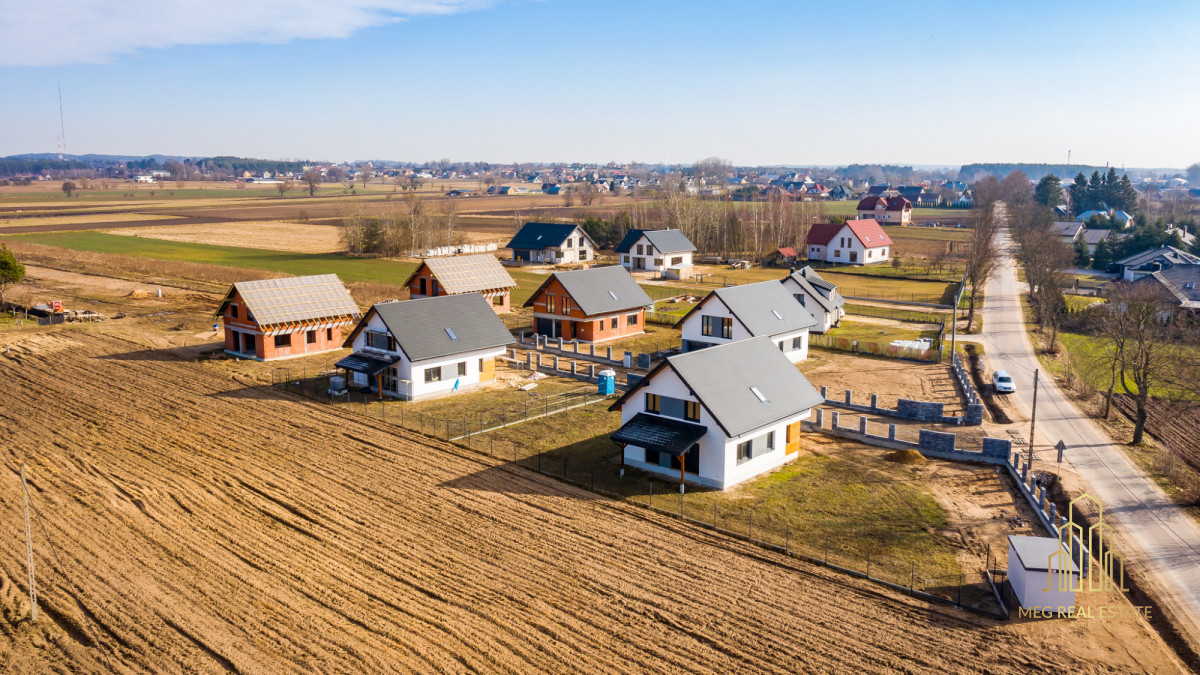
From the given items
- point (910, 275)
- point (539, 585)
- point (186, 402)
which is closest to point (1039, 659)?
point (539, 585)

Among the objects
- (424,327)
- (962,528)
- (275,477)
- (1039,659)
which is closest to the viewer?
(1039,659)

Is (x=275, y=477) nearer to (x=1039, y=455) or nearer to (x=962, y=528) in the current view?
(x=962, y=528)

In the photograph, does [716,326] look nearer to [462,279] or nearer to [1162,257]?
[462,279]

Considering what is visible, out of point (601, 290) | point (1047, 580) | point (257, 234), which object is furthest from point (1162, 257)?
point (257, 234)

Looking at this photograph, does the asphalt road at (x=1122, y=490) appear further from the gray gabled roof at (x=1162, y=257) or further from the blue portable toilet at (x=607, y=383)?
the gray gabled roof at (x=1162, y=257)

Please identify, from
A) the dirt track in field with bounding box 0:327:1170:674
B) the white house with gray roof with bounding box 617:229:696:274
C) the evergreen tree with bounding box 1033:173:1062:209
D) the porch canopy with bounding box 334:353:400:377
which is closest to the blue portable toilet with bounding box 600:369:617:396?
the porch canopy with bounding box 334:353:400:377
